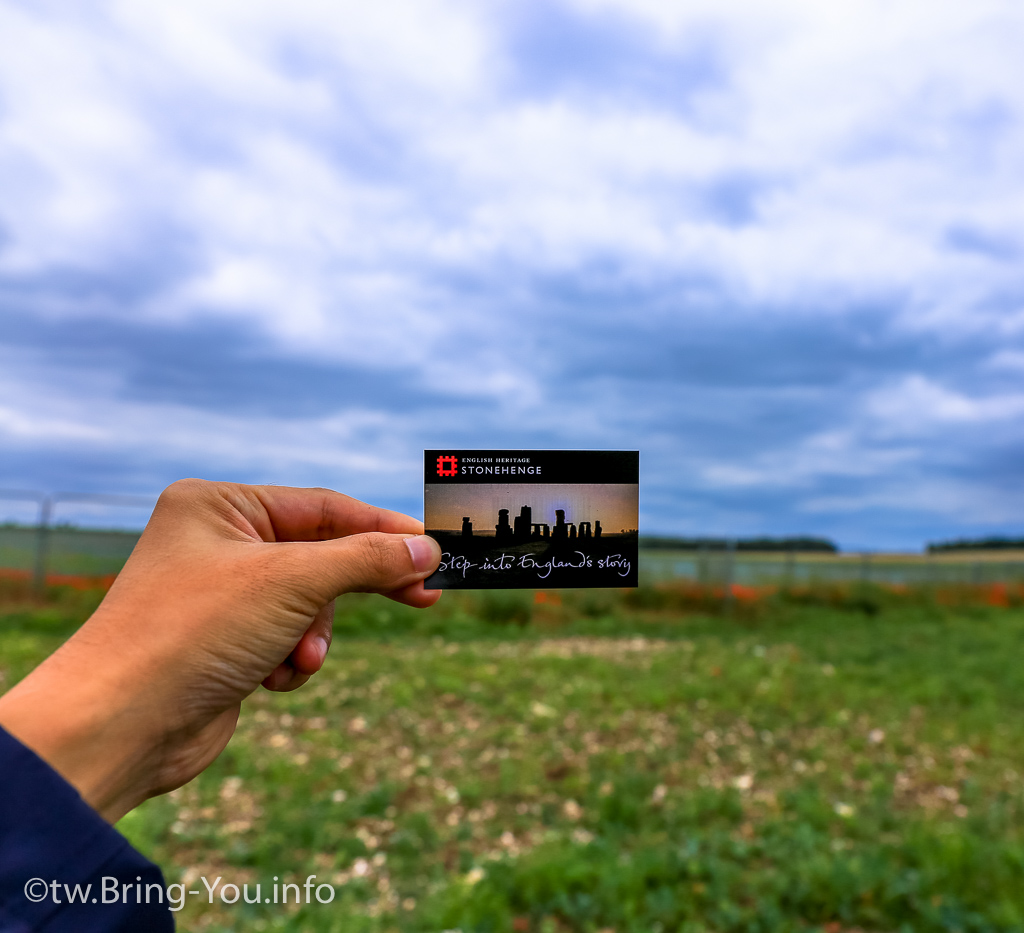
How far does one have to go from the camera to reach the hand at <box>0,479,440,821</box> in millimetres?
1488

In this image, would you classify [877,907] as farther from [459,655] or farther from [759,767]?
[459,655]

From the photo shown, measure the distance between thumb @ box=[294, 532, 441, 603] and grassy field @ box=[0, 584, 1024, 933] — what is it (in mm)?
4357

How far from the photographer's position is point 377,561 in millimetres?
1883

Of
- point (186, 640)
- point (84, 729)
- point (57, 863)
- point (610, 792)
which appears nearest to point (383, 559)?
point (186, 640)

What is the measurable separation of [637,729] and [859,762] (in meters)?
2.42

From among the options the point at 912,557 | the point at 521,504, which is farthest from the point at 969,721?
the point at 912,557

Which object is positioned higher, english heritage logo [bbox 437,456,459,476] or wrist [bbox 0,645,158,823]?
english heritage logo [bbox 437,456,459,476]

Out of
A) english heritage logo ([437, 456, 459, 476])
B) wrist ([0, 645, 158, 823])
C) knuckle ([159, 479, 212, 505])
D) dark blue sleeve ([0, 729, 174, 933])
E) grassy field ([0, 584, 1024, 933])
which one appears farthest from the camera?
grassy field ([0, 584, 1024, 933])

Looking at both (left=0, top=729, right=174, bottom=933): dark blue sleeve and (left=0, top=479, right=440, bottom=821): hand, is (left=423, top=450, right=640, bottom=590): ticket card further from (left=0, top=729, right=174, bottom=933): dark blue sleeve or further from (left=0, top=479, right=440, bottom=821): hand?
(left=0, top=729, right=174, bottom=933): dark blue sleeve

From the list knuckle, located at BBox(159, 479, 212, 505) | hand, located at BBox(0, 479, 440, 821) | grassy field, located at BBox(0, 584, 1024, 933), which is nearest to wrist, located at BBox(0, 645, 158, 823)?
hand, located at BBox(0, 479, 440, 821)

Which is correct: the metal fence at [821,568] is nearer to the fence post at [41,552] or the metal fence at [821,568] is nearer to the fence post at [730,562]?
the fence post at [730,562]

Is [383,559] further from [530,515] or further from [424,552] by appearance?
[530,515]

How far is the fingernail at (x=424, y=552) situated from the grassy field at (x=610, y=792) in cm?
439

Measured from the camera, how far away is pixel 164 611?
1.69 metres
